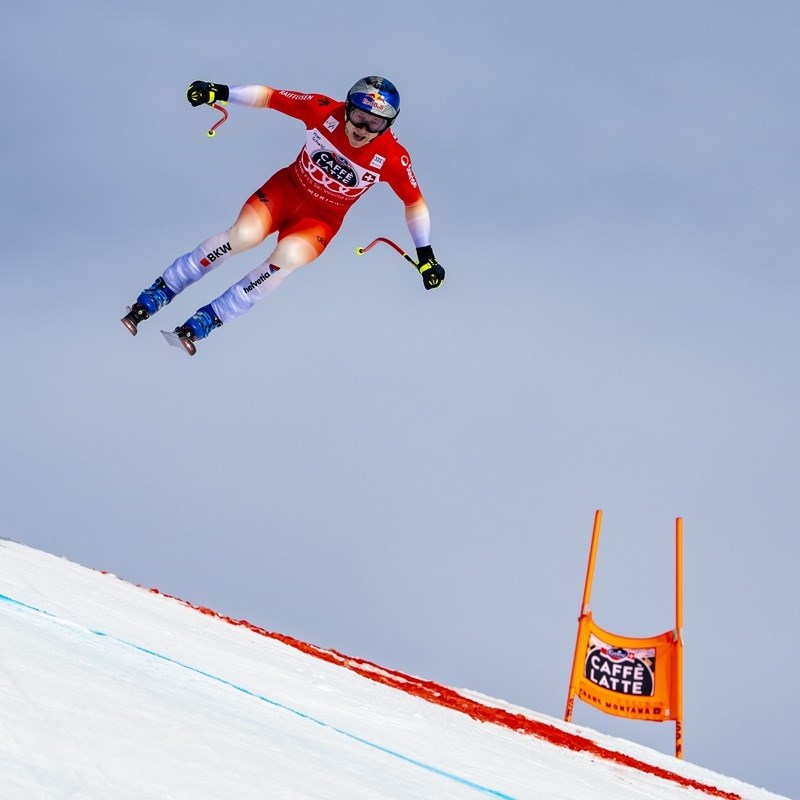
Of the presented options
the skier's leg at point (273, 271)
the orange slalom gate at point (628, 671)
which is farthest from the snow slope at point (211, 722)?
the orange slalom gate at point (628, 671)

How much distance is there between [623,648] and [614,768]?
5.51 metres

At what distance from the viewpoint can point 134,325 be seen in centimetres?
863

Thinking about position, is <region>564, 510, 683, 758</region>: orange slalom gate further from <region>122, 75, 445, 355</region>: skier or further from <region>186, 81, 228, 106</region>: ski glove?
<region>186, 81, 228, 106</region>: ski glove

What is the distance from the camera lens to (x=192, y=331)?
28.3ft

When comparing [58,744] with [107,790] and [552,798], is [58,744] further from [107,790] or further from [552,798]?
[552,798]

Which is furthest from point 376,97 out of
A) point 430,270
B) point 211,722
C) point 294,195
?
point 211,722

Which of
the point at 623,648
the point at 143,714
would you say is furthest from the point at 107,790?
the point at 623,648

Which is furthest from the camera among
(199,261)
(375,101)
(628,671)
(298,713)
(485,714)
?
(628,671)

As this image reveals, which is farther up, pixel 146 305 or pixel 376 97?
pixel 376 97

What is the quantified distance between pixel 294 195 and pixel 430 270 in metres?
1.30

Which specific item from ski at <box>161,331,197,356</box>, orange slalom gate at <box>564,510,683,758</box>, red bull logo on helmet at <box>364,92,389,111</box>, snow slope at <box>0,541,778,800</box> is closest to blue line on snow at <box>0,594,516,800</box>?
snow slope at <box>0,541,778,800</box>

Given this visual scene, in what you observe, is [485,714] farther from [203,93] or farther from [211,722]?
[203,93]

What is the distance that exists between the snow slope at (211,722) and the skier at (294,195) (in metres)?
2.30

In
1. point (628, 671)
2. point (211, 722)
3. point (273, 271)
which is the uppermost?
point (628, 671)
